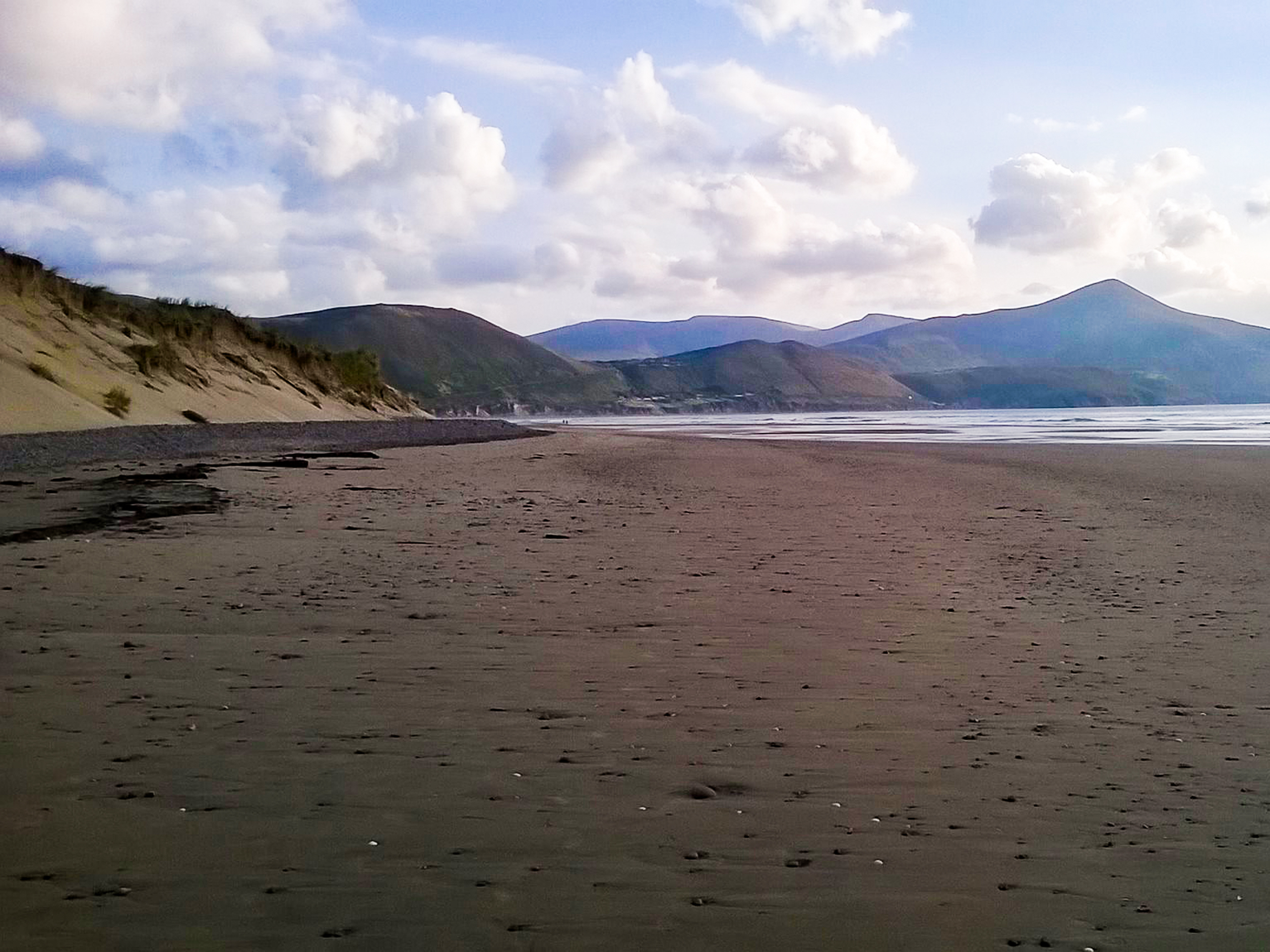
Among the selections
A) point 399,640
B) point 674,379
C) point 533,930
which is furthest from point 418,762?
point 674,379

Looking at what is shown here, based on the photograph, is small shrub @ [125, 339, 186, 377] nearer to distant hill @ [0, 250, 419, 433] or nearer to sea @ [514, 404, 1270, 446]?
distant hill @ [0, 250, 419, 433]

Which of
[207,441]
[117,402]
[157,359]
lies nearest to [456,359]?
[157,359]

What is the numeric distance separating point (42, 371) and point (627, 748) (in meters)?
30.1

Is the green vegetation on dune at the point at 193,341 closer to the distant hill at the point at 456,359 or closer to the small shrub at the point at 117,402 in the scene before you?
the small shrub at the point at 117,402

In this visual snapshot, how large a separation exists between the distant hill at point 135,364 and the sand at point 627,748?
20628 mm

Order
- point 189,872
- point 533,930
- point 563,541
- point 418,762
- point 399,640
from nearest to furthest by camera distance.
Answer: point 533,930
point 189,872
point 418,762
point 399,640
point 563,541

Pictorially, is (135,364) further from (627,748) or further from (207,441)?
(627,748)

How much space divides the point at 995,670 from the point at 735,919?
120 inches

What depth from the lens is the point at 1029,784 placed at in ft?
12.8

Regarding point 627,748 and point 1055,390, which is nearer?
point 627,748

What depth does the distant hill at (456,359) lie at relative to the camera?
14912 centimetres

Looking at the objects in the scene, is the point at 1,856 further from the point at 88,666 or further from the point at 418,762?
the point at 88,666

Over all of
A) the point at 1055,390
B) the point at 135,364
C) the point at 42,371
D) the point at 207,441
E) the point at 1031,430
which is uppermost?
the point at 1055,390

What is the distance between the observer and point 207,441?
26.4 metres
